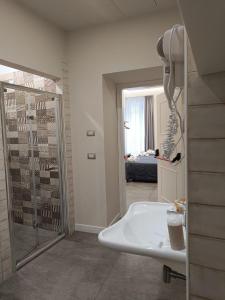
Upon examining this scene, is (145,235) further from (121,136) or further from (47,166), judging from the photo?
(121,136)

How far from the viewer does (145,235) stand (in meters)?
1.34

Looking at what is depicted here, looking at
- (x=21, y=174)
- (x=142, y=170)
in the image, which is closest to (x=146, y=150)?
(x=142, y=170)

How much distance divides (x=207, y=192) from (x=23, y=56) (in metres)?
2.23

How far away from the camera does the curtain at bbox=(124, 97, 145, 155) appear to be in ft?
24.8

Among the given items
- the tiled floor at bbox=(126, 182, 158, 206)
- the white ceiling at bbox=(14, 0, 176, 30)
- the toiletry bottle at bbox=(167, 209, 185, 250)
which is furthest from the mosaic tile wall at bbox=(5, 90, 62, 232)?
the toiletry bottle at bbox=(167, 209, 185, 250)

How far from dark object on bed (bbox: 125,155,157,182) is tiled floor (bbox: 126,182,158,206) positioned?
152 millimetres

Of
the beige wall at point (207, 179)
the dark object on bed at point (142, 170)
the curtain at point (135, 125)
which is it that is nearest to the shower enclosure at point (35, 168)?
the beige wall at point (207, 179)

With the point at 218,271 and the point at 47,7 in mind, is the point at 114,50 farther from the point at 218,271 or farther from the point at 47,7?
the point at 218,271

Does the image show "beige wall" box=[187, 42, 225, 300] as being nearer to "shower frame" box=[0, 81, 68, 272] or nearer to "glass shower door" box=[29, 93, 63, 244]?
"shower frame" box=[0, 81, 68, 272]

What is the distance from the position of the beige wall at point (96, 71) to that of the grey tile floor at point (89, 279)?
65 centimetres

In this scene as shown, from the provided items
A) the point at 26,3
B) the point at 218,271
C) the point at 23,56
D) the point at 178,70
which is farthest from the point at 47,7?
the point at 218,271

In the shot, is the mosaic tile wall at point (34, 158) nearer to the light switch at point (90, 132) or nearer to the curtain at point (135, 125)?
the light switch at point (90, 132)

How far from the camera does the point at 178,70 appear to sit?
930mm

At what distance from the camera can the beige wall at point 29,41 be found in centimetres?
208
